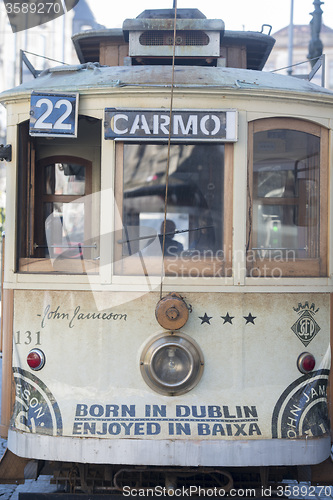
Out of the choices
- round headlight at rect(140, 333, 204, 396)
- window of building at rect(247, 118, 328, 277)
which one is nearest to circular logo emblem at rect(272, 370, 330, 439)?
round headlight at rect(140, 333, 204, 396)

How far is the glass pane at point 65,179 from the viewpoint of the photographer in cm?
518

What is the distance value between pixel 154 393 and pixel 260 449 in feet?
2.38

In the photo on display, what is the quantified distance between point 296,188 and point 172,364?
1626 millimetres

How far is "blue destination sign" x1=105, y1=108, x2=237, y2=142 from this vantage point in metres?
3.95

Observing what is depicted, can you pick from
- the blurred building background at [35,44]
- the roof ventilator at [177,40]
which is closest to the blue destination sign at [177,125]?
the roof ventilator at [177,40]

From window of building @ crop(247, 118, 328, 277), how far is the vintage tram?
0.01 meters

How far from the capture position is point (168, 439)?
12.6 ft

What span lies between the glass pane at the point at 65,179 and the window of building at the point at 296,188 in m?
1.67

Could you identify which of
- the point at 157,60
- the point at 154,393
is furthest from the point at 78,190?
the point at 154,393

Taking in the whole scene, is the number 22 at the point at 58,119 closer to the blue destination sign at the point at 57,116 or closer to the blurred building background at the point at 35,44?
the blue destination sign at the point at 57,116

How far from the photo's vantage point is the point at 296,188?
4570 mm

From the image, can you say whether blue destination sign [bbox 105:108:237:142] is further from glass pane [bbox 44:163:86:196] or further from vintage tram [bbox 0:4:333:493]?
glass pane [bbox 44:163:86:196]

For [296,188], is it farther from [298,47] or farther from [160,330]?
[298,47]
